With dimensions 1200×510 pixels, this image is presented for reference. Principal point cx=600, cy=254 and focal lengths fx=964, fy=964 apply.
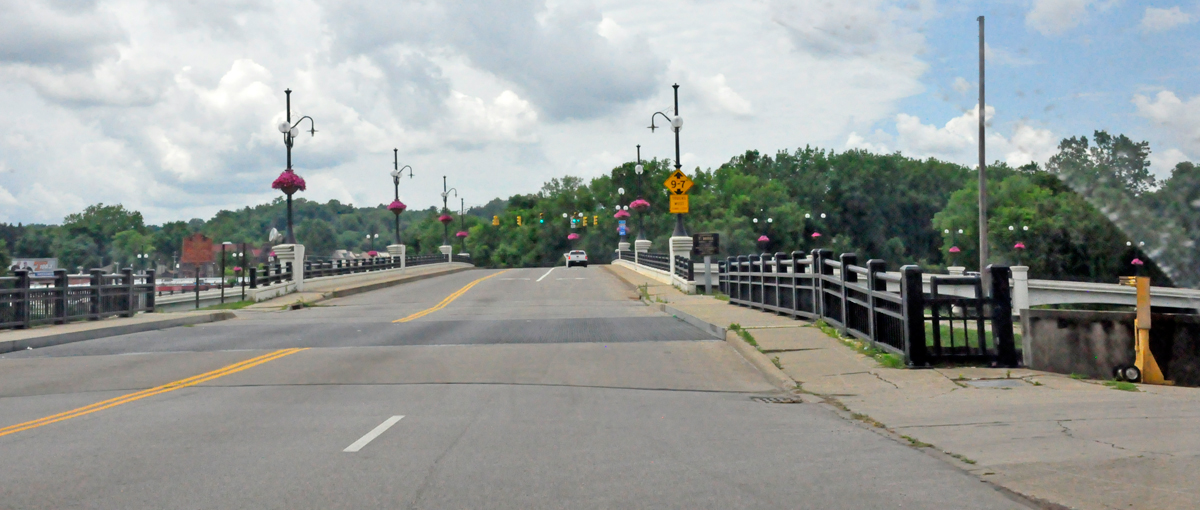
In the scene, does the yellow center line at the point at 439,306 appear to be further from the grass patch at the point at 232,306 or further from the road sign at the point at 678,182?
the road sign at the point at 678,182

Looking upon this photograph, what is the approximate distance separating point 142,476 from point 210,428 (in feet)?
7.38

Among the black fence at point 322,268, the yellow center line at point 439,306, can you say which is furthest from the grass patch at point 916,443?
the black fence at point 322,268

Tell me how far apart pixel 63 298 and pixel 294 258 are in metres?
16.8

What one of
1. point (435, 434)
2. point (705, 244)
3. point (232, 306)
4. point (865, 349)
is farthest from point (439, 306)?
point (435, 434)

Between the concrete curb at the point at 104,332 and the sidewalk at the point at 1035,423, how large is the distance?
14.0 metres

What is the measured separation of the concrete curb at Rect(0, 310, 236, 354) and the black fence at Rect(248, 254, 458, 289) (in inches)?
340

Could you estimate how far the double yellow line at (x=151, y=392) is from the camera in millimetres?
9828

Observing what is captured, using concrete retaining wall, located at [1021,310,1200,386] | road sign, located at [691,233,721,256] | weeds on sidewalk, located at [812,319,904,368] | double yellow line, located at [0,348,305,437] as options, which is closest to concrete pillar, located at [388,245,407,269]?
road sign, located at [691,233,721,256]

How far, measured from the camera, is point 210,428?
9375mm

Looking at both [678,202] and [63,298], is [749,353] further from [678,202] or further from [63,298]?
[678,202]

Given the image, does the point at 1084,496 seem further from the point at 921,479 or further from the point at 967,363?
the point at 967,363

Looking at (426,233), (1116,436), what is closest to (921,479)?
(1116,436)

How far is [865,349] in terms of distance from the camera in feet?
47.0

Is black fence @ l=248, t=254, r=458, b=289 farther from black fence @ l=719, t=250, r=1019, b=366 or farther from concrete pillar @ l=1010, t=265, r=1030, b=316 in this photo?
concrete pillar @ l=1010, t=265, r=1030, b=316
